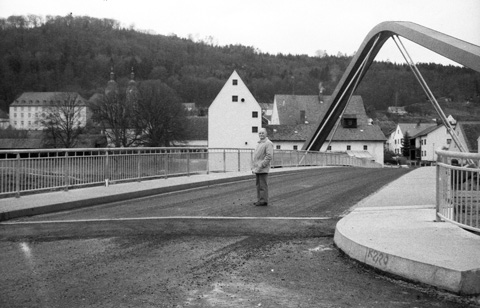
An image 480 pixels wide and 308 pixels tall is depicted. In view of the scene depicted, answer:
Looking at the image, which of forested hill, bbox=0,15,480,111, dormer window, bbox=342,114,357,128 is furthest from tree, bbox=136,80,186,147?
forested hill, bbox=0,15,480,111

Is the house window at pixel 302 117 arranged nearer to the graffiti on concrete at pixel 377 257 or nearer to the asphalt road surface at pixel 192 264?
the asphalt road surface at pixel 192 264

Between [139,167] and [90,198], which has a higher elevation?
[139,167]

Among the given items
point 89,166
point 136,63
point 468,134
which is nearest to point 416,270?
point 89,166

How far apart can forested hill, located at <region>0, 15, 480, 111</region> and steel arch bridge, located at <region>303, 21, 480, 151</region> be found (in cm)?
6779

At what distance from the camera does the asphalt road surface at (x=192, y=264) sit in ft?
15.6

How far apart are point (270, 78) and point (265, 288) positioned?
431ft

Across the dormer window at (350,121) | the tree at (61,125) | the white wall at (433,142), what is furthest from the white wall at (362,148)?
the tree at (61,125)

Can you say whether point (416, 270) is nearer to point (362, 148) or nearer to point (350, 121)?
point (362, 148)

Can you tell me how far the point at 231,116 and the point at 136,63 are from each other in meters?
80.2

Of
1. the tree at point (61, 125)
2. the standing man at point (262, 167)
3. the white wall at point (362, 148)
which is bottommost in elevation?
the white wall at point (362, 148)

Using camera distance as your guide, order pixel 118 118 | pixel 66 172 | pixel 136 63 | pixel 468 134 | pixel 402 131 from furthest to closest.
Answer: pixel 136 63 → pixel 402 131 → pixel 118 118 → pixel 468 134 → pixel 66 172

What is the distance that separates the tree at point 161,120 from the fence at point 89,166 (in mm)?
55149

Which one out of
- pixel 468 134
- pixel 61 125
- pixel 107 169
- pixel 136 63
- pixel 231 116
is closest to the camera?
pixel 107 169

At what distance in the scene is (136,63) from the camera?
488 feet
